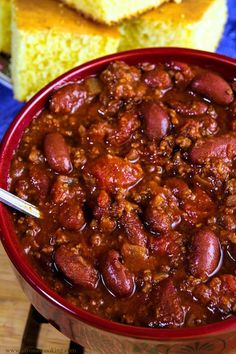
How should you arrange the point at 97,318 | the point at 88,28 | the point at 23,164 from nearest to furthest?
the point at 97,318 → the point at 23,164 → the point at 88,28

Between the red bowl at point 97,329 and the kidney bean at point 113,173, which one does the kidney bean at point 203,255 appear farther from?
the kidney bean at point 113,173

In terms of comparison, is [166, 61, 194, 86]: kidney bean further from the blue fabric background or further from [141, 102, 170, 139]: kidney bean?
the blue fabric background

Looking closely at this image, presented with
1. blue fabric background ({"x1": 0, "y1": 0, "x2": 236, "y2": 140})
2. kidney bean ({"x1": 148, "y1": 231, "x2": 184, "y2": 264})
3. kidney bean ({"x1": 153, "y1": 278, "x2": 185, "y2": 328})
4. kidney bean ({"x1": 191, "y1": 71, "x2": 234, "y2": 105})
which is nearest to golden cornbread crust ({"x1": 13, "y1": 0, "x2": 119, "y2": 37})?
blue fabric background ({"x1": 0, "y1": 0, "x2": 236, "y2": 140})

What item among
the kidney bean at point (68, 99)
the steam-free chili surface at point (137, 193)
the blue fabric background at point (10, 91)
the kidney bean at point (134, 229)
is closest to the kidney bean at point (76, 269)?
the steam-free chili surface at point (137, 193)

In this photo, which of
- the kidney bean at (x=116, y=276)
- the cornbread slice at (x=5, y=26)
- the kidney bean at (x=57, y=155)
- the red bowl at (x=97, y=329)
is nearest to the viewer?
the red bowl at (x=97, y=329)

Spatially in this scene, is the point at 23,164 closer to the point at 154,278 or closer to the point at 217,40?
the point at 154,278

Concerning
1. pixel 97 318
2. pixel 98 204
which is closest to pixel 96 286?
pixel 97 318

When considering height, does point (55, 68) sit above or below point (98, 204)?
below

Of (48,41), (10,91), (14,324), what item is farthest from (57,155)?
(10,91)
